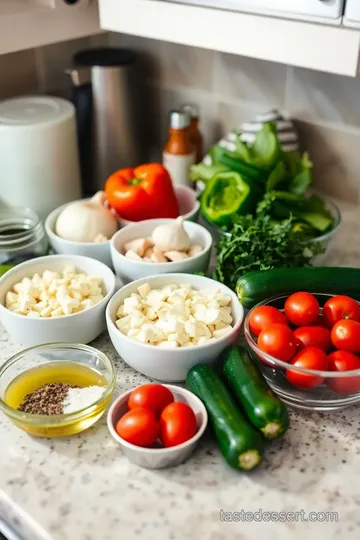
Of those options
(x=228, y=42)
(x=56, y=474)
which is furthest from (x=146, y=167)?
(x=56, y=474)

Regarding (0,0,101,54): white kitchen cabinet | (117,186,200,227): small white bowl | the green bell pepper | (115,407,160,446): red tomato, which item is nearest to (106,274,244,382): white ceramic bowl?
(115,407,160,446): red tomato

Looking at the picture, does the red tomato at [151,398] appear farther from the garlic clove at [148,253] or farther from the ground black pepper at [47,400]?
the garlic clove at [148,253]

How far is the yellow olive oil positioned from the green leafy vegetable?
294 mm

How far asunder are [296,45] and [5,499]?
0.75m

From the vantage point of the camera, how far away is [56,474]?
84cm

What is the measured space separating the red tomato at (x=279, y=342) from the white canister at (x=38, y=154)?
62 cm

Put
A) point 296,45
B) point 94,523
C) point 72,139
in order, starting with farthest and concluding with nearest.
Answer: point 72,139, point 296,45, point 94,523

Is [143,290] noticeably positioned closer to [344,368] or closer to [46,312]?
[46,312]

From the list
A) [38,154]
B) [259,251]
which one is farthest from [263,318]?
[38,154]

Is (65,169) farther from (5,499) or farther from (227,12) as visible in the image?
(5,499)

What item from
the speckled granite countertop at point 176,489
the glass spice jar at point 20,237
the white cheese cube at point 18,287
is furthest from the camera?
the glass spice jar at point 20,237

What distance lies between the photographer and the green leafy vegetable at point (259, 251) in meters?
1.10

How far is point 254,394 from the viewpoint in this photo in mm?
872

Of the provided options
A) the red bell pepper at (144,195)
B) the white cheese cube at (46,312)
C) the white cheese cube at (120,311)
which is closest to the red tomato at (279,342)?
the white cheese cube at (120,311)
